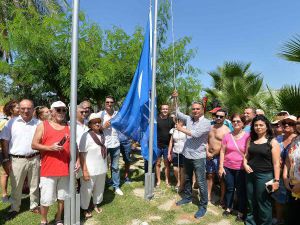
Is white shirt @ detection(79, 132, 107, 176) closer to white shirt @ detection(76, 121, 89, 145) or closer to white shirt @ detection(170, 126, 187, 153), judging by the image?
white shirt @ detection(76, 121, 89, 145)

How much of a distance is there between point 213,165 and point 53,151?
9.72 ft

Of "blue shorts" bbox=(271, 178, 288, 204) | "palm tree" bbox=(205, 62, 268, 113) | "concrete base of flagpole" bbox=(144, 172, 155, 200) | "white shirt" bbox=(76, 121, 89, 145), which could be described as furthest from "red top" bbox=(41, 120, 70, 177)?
"palm tree" bbox=(205, 62, 268, 113)

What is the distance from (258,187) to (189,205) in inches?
64.6

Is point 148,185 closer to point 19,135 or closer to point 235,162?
point 235,162

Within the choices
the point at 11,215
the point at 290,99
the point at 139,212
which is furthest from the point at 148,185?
the point at 290,99

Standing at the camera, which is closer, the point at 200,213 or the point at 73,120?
the point at 73,120

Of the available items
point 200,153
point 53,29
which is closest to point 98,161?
point 200,153

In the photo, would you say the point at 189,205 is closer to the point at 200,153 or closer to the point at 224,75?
the point at 200,153

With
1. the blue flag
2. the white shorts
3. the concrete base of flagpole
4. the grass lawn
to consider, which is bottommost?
the grass lawn

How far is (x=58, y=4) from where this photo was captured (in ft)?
36.9

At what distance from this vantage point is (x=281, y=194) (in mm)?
3951

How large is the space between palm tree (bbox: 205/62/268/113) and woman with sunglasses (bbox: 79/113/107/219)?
5.13 metres

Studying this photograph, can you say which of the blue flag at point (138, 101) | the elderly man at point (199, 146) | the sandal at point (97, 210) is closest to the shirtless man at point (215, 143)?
the elderly man at point (199, 146)

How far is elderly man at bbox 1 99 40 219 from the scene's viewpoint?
4059mm
